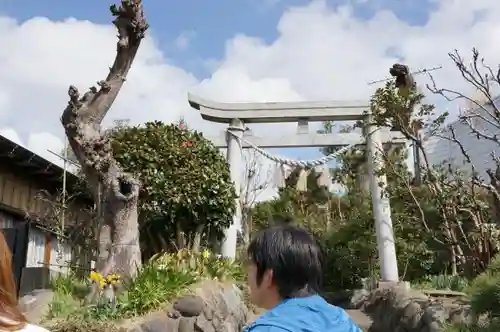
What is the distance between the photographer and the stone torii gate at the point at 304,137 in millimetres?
10141

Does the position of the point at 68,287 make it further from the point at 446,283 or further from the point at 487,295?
the point at 446,283

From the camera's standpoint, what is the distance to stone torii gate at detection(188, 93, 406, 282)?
33.3 ft

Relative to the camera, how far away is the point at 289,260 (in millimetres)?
1508

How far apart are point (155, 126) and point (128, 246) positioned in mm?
3001

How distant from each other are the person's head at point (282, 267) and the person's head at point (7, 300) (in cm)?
68

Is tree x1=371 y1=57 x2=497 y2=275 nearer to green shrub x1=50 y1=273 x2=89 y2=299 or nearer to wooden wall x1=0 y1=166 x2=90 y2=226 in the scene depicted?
green shrub x1=50 y1=273 x2=89 y2=299

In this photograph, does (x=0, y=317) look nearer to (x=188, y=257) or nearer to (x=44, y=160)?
(x=188, y=257)

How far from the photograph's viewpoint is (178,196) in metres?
8.59

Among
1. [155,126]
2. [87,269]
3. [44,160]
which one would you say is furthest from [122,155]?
[44,160]

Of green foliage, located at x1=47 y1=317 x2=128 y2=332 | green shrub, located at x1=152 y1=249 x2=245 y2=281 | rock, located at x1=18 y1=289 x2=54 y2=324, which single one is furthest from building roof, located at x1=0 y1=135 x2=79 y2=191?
green foliage, located at x1=47 y1=317 x2=128 y2=332

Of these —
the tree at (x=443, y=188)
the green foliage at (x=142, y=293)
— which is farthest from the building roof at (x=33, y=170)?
the tree at (x=443, y=188)

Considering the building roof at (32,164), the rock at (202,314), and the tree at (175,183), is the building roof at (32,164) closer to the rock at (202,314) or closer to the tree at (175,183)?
the tree at (175,183)

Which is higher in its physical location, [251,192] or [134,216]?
[251,192]

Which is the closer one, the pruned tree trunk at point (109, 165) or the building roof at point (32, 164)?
the pruned tree trunk at point (109, 165)
